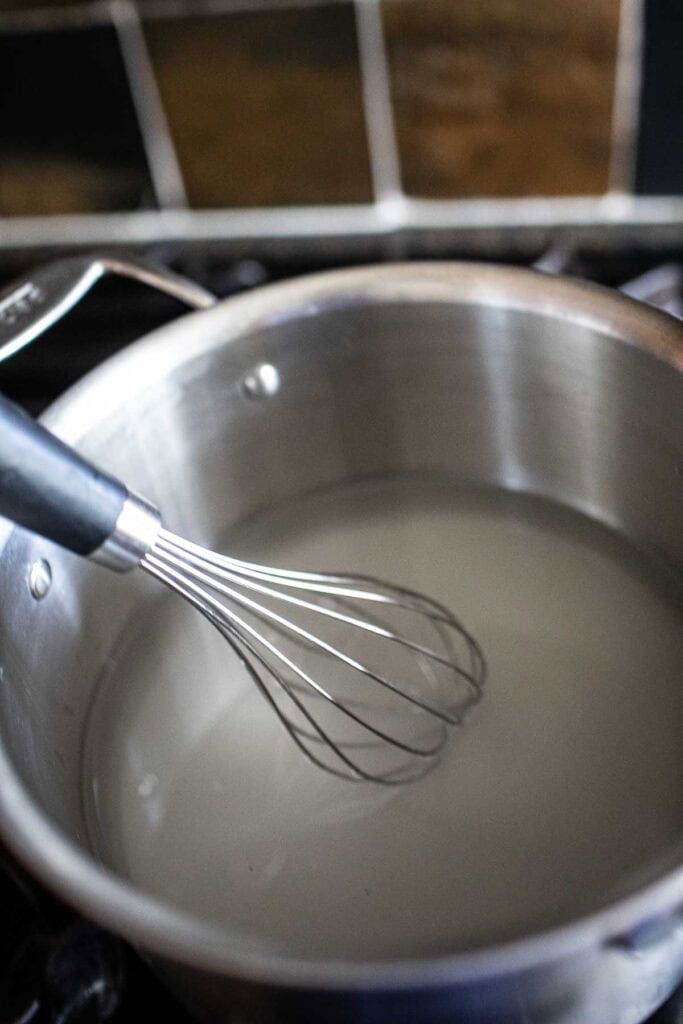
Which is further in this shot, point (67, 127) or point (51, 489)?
point (67, 127)

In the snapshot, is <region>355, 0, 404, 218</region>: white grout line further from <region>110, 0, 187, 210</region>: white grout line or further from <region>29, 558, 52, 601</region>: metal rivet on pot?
<region>29, 558, 52, 601</region>: metal rivet on pot

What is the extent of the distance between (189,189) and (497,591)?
34 cm

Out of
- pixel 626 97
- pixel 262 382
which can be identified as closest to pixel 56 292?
pixel 262 382

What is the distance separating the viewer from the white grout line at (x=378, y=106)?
65 cm

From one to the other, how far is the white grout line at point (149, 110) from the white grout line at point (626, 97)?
277mm

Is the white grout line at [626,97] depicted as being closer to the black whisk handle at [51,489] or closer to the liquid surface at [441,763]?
the liquid surface at [441,763]

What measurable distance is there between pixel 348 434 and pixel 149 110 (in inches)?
9.9

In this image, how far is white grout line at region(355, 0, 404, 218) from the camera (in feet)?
2.13

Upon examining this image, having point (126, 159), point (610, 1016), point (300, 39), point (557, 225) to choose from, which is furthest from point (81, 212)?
point (610, 1016)

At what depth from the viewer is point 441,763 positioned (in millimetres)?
548

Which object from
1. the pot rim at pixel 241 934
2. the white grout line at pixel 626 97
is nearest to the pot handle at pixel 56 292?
the pot rim at pixel 241 934

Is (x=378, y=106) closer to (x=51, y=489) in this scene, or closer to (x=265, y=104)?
(x=265, y=104)

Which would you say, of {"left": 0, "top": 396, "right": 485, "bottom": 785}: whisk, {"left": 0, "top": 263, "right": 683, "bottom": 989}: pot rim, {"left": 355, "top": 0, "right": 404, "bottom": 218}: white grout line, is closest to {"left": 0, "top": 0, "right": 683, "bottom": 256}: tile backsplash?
{"left": 355, "top": 0, "right": 404, "bottom": 218}: white grout line

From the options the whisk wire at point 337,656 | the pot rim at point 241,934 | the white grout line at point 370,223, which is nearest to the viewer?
the pot rim at point 241,934
